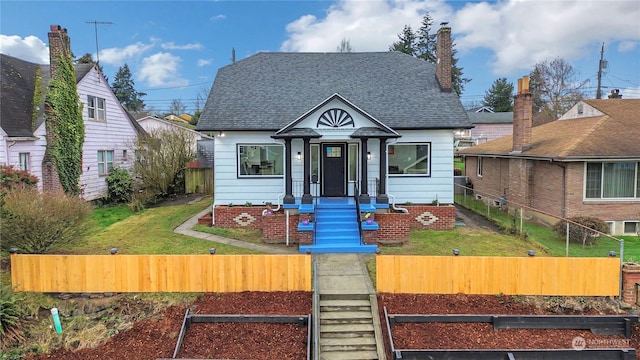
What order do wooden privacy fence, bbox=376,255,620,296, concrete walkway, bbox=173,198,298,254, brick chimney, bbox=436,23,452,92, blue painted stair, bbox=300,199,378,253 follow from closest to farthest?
wooden privacy fence, bbox=376,255,620,296 → blue painted stair, bbox=300,199,378,253 → concrete walkway, bbox=173,198,298,254 → brick chimney, bbox=436,23,452,92

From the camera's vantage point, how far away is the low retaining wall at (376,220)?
40.5 ft

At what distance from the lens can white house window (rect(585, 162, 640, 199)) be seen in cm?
1400

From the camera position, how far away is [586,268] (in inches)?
336

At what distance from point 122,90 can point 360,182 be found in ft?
225

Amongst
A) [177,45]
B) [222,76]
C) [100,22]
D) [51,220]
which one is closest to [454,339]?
[51,220]

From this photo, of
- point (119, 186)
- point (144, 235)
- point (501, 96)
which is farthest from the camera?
point (501, 96)

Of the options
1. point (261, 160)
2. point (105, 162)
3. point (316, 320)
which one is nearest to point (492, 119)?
point (261, 160)

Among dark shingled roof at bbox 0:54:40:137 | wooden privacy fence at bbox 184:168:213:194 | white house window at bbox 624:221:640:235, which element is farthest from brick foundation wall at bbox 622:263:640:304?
dark shingled roof at bbox 0:54:40:137

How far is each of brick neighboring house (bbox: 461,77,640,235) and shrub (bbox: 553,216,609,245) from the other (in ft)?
2.38

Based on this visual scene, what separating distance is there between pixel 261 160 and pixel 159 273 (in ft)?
21.8

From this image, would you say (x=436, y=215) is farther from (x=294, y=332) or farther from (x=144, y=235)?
(x=144, y=235)

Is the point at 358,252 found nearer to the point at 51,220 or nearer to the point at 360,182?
the point at 360,182

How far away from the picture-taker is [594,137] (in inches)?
588

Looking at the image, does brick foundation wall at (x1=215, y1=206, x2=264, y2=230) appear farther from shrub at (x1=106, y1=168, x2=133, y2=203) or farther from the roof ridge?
the roof ridge
